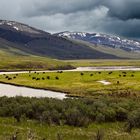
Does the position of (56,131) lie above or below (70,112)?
below

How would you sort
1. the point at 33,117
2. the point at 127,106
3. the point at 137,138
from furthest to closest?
the point at 127,106 → the point at 33,117 → the point at 137,138

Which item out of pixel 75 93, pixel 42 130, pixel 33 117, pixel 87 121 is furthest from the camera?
pixel 75 93

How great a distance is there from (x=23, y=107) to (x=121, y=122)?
9.80 meters

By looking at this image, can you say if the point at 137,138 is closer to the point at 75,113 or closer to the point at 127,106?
the point at 75,113

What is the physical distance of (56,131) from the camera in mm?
29500

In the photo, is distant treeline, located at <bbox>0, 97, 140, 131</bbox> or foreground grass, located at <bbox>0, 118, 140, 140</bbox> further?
distant treeline, located at <bbox>0, 97, 140, 131</bbox>

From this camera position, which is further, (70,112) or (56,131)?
(70,112)

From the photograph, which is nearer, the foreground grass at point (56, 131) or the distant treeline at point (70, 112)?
the foreground grass at point (56, 131)

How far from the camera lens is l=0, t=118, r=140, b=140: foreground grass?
26.4m

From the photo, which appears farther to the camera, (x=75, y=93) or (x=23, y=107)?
(x=75, y=93)

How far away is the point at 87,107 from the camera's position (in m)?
37.8

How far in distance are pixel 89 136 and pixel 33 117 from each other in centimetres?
971

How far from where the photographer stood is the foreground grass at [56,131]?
1040 inches

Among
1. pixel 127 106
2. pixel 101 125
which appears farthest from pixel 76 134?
pixel 127 106
